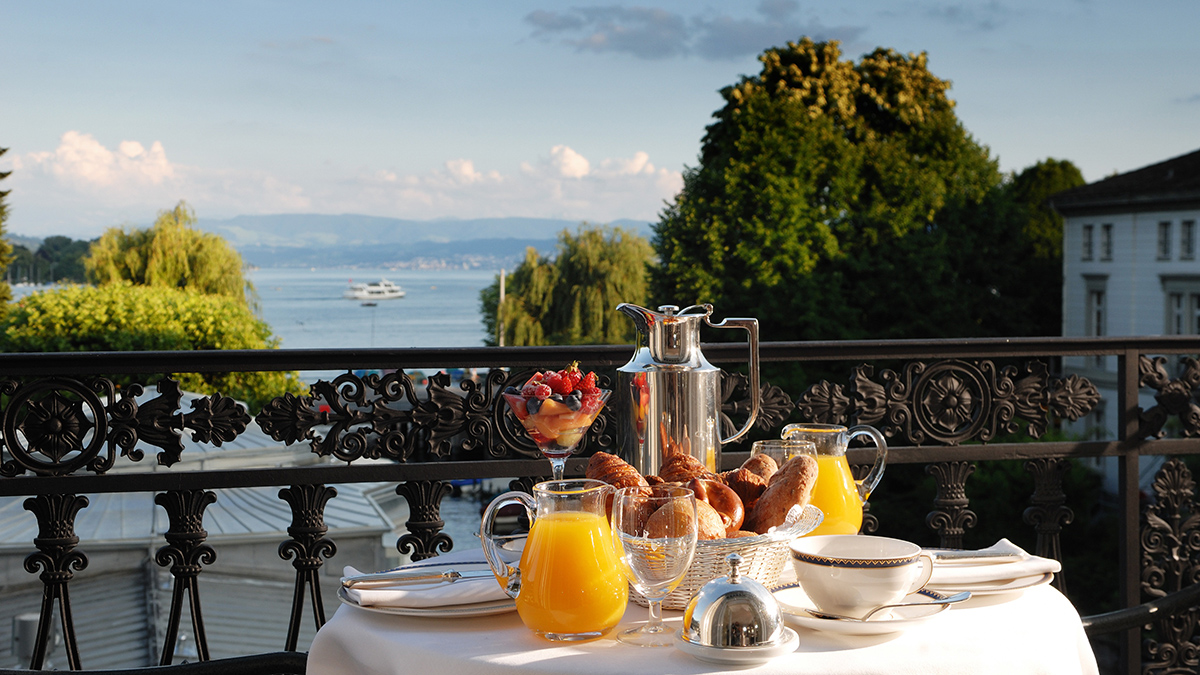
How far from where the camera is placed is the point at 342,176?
57.0 meters

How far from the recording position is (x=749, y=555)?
1.25 m

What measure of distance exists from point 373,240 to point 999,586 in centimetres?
6195

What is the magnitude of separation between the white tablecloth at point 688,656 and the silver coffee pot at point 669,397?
36 centimetres

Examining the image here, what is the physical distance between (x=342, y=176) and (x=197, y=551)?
57.4 metres

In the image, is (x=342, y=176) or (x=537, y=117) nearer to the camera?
(x=537, y=117)

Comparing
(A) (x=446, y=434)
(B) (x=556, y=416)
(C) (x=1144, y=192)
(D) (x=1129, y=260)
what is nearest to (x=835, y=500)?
(B) (x=556, y=416)

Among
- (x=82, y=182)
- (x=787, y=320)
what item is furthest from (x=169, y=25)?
(x=787, y=320)

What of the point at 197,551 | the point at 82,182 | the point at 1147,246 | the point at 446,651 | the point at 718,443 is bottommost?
the point at 197,551

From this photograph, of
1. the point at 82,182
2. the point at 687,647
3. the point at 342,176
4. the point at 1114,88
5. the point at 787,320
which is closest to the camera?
the point at 687,647

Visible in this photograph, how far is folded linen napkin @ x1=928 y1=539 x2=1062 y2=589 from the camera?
54.2 inches

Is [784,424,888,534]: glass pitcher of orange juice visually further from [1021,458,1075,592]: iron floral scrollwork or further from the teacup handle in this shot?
[1021,458,1075,592]: iron floral scrollwork

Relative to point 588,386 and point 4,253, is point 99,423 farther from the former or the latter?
point 4,253

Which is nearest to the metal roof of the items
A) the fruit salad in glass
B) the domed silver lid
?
the fruit salad in glass

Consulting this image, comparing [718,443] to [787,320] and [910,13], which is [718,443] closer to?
[787,320]
